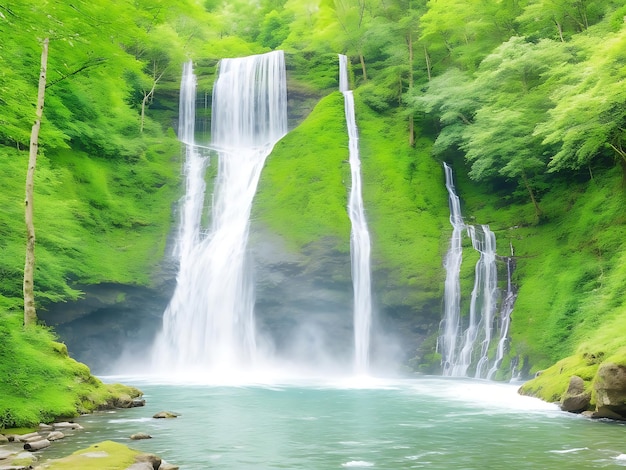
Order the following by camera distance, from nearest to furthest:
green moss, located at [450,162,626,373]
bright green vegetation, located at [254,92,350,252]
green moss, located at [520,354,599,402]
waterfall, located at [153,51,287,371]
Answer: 1. green moss, located at [520,354,599,402]
2. green moss, located at [450,162,626,373]
3. waterfall, located at [153,51,287,371]
4. bright green vegetation, located at [254,92,350,252]

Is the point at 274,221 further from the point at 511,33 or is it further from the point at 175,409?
the point at 511,33

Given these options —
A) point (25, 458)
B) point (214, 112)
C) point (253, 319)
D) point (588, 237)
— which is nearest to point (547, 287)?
point (588, 237)

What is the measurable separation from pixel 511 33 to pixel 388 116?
749 cm

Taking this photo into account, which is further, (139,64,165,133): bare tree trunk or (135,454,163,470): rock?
(139,64,165,133): bare tree trunk

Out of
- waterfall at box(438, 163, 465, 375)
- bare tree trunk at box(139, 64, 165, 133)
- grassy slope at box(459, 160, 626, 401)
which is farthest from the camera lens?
bare tree trunk at box(139, 64, 165, 133)

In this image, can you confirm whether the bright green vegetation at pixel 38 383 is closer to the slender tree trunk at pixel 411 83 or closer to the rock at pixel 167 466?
the rock at pixel 167 466

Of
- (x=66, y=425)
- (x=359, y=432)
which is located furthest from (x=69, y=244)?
(x=359, y=432)

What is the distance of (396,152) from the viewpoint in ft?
97.7

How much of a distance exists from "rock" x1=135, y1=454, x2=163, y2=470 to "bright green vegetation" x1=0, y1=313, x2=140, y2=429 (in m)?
3.40

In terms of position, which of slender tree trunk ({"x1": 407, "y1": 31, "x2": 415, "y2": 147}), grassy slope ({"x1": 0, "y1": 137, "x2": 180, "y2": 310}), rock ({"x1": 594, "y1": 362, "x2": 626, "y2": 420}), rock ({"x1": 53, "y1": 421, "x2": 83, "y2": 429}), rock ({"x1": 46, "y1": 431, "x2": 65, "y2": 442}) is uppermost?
slender tree trunk ({"x1": 407, "y1": 31, "x2": 415, "y2": 147})

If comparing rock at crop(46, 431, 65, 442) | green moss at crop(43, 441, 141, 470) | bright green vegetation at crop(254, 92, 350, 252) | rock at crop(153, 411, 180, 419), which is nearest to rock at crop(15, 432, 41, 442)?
rock at crop(46, 431, 65, 442)

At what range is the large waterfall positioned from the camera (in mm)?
20594

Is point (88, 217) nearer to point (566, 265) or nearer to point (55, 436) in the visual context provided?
point (55, 436)

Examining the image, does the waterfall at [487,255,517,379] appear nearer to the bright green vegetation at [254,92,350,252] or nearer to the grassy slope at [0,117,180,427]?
the bright green vegetation at [254,92,350,252]
